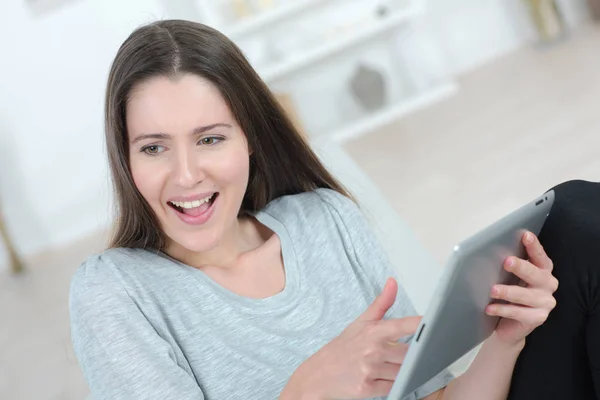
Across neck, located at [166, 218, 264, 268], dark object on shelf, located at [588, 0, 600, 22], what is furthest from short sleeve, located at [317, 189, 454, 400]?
dark object on shelf, located at [588, 0, 600, 22]

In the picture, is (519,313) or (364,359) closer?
(364,359)

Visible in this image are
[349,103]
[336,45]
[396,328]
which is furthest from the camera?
[349,103]

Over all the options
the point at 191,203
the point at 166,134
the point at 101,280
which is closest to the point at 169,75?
the point at 166,134

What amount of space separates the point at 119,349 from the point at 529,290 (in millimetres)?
566

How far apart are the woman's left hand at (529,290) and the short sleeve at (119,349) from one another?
45cm

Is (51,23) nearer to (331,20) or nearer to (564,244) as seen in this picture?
(331,20)

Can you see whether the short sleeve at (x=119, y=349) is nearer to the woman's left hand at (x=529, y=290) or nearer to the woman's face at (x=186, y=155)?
the woman's face at (x=186, y=155)

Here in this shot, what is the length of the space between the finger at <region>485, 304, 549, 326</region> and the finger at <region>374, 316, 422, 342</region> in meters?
0.17

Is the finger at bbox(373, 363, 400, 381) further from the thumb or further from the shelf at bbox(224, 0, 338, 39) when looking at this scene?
the shelf at bbox(224, 0, 338, 39)

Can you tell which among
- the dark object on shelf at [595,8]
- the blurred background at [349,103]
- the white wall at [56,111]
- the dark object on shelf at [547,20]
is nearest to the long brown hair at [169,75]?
the blurred background at [349,103]

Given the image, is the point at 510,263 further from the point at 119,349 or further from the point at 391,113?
the point at 391,113

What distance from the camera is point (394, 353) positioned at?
98cm

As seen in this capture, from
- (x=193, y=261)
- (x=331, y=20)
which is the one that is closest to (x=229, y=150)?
(x=193, y=261)

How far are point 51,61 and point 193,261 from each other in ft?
10.1
